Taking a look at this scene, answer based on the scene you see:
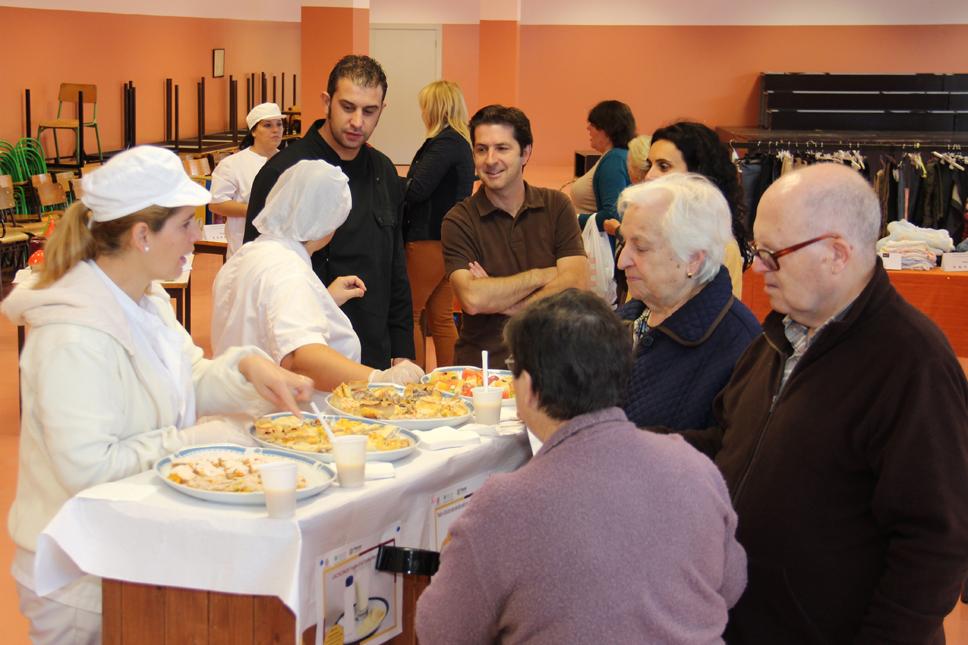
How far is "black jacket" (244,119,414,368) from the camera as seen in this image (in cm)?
394

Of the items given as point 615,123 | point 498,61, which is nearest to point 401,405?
point 615,123

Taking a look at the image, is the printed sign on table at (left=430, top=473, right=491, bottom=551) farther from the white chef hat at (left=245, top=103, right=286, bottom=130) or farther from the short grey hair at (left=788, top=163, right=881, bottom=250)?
the white chef hat at (left=245, top=103, right=286, bottom=130)

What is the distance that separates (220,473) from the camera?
92.3 inches

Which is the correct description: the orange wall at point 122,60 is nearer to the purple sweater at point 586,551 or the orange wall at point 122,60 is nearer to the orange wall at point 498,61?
the orange wall at point 498,61

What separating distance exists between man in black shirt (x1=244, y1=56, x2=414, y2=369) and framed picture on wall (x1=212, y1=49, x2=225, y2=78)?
41.2ft

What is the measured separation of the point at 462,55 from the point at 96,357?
1608 centimetres

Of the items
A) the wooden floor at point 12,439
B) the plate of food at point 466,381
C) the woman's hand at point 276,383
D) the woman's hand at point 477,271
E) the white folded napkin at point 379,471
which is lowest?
the wooden floor at point 12,439

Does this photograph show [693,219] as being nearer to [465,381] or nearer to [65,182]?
[465,381]

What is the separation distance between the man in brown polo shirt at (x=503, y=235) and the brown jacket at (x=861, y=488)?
1732mm

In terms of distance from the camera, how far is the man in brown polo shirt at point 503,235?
3922 mm

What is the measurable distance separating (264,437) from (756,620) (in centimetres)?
122

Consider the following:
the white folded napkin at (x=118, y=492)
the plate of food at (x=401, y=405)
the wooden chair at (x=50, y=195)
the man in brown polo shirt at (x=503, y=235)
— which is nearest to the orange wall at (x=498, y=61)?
the wooden chair at (x=50, y=195)

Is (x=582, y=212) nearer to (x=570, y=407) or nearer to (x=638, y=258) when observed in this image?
(x=638, y=258)

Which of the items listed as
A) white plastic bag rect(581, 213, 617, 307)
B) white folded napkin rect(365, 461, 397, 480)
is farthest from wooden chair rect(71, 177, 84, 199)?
white plastic bag rect(581, 213, 617, 307)
